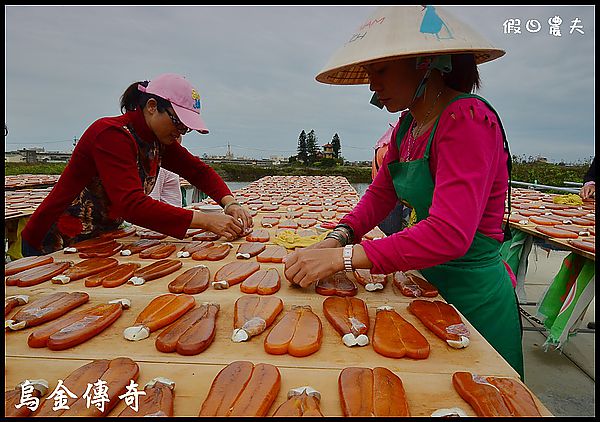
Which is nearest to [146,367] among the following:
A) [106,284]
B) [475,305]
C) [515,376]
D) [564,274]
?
[106,284]

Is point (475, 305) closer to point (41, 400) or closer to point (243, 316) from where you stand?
point (243, 316)

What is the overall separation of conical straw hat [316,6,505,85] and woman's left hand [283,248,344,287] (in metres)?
0.62

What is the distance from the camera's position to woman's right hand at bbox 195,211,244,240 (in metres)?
2.25

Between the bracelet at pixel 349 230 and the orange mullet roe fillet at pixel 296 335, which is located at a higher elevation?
the bracelet at pixel 349 230

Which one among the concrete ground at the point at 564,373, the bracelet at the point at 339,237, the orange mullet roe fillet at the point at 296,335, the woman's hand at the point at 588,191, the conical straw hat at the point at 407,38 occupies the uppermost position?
the conical straw hat at the point at 407,38

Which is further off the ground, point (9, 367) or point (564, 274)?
point (9, 367)

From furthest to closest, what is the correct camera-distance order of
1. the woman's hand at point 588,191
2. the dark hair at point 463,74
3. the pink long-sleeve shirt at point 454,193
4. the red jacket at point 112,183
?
the woman's hand at point 588,191, the red jacket at point 112,183, the dark hair at point 463,74, the pink long-sleeve shirt at point 454,193

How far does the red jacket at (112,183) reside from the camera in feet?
6.63

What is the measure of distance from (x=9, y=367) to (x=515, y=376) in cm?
118

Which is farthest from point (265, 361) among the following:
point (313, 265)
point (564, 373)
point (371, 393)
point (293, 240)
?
point (564, 373)

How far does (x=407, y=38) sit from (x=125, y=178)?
151 centimetres

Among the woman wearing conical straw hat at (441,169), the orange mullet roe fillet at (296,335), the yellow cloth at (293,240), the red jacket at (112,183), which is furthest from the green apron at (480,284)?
the red jacket at (112,183)

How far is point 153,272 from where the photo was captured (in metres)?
1.61

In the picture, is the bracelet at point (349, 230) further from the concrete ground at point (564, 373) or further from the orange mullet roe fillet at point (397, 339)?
the concrete ground at point (564, 373)
